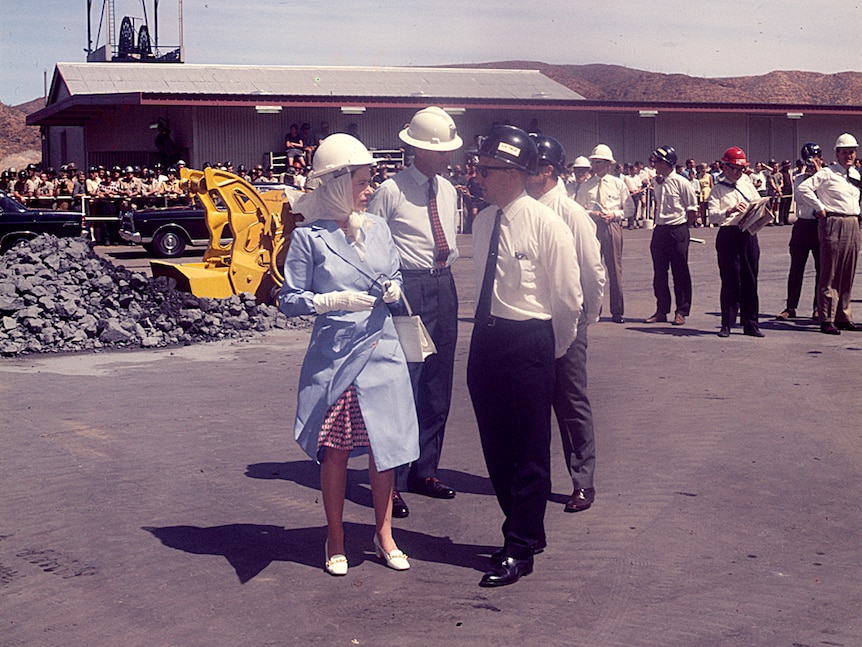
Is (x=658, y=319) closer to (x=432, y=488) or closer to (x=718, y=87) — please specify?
(x=432, y=488)

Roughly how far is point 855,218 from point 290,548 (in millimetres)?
9154

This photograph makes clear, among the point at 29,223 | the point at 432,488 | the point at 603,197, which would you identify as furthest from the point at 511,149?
the point at 29,223

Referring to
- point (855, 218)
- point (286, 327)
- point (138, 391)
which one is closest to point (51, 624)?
point (138, 391)

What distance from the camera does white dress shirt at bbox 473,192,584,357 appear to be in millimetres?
5402

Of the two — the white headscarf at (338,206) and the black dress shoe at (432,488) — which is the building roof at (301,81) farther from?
the white headscarf at (338,206)

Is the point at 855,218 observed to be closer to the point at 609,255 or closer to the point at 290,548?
the point at 609,255

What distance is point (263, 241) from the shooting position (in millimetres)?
16281

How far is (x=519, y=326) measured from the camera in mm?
5422

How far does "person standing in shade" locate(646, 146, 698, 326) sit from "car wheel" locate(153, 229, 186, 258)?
15487 millimetres

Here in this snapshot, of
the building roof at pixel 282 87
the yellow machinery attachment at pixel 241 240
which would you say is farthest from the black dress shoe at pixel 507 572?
the building roof at pixel 282 87

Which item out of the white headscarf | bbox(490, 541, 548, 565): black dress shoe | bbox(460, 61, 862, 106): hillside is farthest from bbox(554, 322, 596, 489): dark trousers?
bbox(460, 61, 862, 106): hillside

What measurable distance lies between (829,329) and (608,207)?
2.81m

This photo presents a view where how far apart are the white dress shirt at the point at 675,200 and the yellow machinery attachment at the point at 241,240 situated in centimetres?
508

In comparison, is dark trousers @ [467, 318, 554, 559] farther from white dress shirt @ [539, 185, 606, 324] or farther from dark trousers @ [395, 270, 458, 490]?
dark trousers @ [395, 270, 458, 490]
